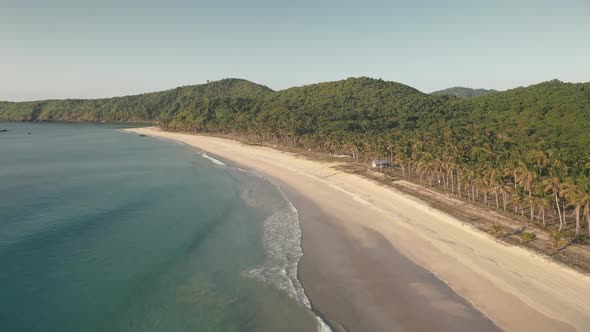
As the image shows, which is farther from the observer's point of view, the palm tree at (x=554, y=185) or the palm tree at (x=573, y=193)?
the palm tree at (x=554, y=185)

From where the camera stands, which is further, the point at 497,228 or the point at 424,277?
the point at 497,228

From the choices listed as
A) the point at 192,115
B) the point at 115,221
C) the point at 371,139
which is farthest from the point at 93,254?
the point at 192,115

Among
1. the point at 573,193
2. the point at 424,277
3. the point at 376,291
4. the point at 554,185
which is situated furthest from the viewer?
the point at 554,185

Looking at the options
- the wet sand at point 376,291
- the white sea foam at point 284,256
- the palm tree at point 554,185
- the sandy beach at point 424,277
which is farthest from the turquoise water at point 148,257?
the palm tree at point 554,185

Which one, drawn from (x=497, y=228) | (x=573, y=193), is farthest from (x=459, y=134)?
(x=497, y=228)

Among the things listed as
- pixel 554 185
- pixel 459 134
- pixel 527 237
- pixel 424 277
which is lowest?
pixel 424 277

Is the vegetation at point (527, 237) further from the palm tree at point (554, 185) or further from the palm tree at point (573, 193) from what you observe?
the palm tree at point (554, 185)

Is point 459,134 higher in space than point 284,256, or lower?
higher

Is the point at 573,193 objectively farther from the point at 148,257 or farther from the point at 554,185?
the point at 148,257
